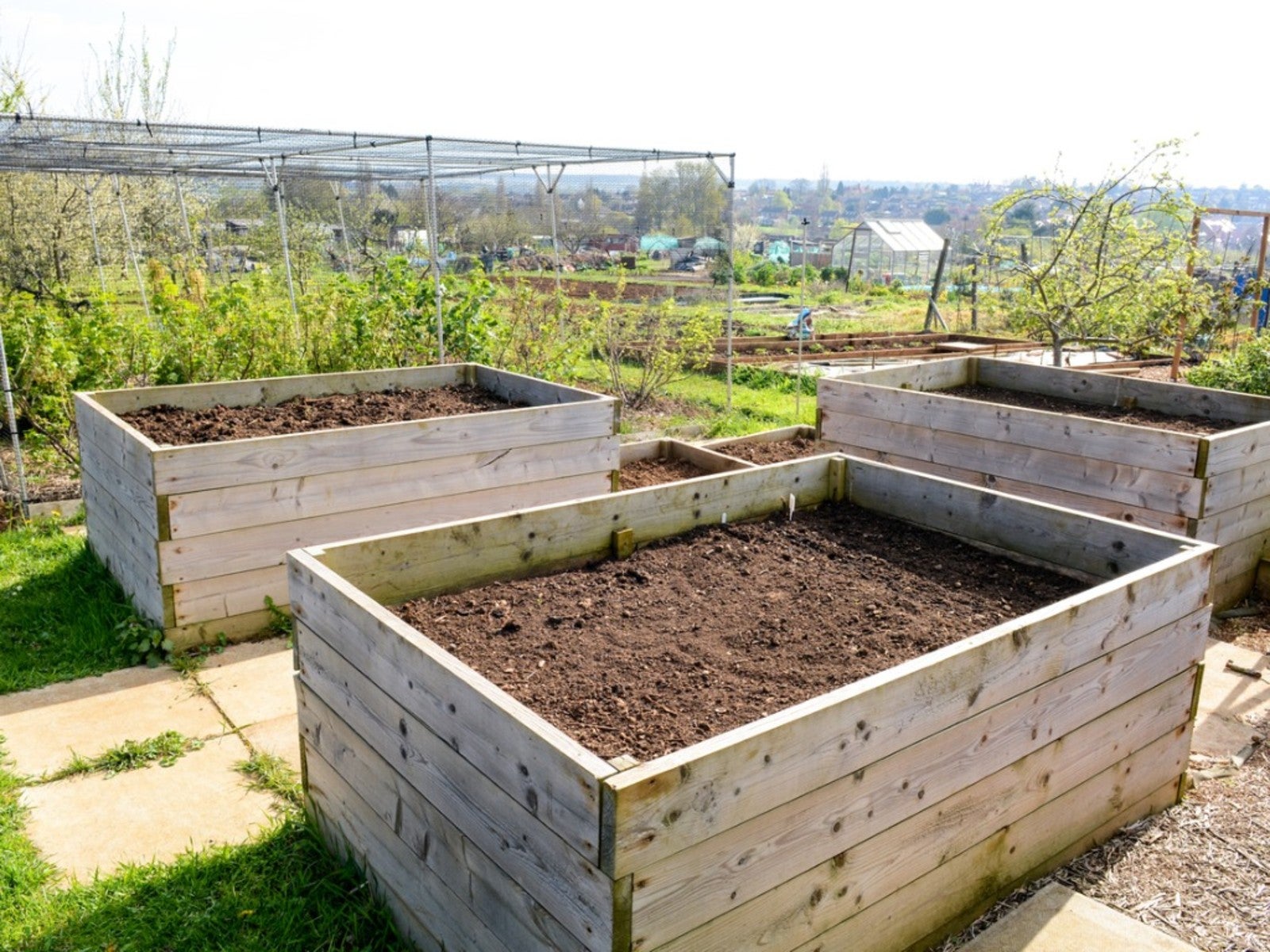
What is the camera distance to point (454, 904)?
2.23m

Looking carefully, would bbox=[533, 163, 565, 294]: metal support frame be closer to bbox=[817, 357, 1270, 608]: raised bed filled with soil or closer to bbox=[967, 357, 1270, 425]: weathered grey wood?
bbox=[817, 357, 1270, 608]: raised bed filled with soil

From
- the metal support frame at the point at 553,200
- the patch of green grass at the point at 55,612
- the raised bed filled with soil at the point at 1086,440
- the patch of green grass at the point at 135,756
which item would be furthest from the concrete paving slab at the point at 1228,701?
the metal support frame at the point at 553,200

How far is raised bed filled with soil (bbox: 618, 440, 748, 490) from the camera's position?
614 centimetres

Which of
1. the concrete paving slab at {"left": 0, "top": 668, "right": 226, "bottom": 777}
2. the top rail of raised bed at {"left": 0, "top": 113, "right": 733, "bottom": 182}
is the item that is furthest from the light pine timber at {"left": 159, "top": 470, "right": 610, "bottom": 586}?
the top rail of raised bed at {"left": 0, "top": 113, "right": 733, "bottom": 182}

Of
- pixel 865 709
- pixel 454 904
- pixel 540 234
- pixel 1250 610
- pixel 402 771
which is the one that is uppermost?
pixel 540 234

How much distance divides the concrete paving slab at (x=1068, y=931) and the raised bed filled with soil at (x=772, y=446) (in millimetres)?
3888

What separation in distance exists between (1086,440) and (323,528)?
147 inches

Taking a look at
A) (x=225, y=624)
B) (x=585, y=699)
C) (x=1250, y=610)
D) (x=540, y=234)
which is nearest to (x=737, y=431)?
(x=540, y=234)

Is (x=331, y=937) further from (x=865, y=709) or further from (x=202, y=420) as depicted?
(x=202, y=420)

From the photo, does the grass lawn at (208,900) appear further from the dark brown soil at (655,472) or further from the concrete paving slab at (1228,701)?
the dark brown soil at (655,472)

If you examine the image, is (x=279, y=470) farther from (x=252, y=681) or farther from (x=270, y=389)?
(x=270, y=389)

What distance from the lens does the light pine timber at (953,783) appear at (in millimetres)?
1877

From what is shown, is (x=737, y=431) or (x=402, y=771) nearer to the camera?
(x=402, y=771)

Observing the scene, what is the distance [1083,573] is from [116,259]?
39.7ft
